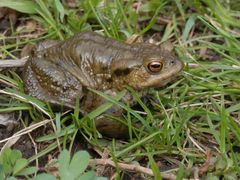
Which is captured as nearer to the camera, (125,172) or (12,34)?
(125,172)

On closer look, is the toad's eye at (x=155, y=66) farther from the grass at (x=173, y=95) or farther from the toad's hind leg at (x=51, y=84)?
the toad's hind leg at (x=51, y=84)

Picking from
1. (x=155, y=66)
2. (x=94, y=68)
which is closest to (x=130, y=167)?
(x=155, y=66)

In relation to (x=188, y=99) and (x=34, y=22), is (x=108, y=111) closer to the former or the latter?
(x=188, y=99)

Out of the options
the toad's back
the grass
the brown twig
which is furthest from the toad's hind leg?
the brown twig

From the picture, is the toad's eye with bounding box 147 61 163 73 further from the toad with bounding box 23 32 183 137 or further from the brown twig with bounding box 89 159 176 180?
the brown twig with bounding box 89 159 176 180

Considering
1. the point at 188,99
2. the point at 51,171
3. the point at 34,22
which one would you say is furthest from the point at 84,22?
the point at 51,171

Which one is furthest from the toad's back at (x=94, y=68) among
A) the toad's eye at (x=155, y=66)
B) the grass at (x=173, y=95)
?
the grass at (x=173, y=95)
